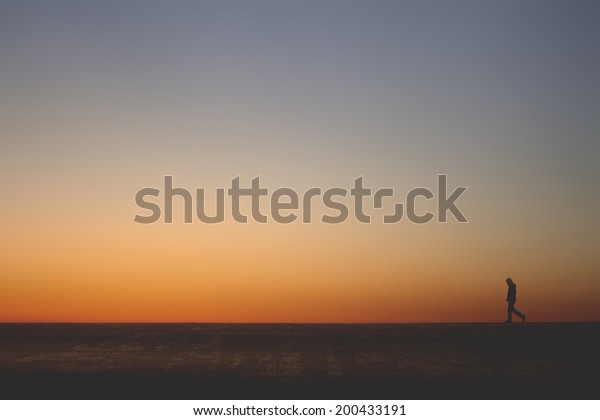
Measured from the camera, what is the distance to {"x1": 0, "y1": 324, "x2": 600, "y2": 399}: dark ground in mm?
8742

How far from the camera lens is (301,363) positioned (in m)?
11.1

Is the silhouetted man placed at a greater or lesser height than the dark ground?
greater

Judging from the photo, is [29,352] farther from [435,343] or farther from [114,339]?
[435,343]

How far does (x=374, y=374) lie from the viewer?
10.0 m

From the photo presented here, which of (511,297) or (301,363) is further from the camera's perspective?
(511,297)

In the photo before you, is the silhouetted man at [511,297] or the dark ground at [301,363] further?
the silhouetted man at [511,297]

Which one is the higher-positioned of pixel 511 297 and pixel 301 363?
pixel 511 297

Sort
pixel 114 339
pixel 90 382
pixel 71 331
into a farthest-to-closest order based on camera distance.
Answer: pixel 71 331, pixel 114 339, pixel 90 382

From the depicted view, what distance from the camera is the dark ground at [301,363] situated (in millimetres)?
8742

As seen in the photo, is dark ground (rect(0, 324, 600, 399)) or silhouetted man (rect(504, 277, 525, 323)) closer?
dark ground (rect(0, 324, 600, 399))

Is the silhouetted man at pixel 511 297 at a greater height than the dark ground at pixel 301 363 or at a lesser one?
greater
